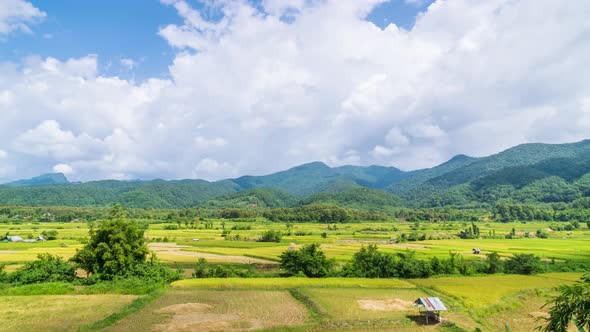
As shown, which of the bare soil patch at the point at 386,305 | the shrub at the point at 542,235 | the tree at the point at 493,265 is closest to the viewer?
the bare soil patch at the point at 386,305

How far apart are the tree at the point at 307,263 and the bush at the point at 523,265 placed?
24325 mm

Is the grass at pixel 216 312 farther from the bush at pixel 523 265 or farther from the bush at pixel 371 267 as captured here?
the bush at pixel 523 265

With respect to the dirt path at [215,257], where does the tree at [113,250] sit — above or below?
above

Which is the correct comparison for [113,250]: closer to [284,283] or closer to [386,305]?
[284,283]

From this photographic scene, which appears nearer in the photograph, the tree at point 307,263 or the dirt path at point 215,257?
the tree at point 307,263

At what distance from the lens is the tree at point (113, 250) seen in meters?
33.9

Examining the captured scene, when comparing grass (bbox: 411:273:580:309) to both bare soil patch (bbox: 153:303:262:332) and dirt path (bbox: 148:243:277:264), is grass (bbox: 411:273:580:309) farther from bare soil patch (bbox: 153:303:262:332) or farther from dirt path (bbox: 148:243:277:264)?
dirt path (bbox: 148:243:277:264)

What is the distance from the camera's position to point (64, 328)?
20.7 metres

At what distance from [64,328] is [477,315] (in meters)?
28.5

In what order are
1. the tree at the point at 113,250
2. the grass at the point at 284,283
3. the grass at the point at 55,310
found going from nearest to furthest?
the grass at the point at 55,310
the grass at the point at 284,283
the tree at the point at 113,250

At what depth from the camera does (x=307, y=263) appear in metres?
38.7

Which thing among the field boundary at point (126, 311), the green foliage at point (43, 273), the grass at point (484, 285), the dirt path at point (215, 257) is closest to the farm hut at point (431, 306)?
the grass at point (484, 285)

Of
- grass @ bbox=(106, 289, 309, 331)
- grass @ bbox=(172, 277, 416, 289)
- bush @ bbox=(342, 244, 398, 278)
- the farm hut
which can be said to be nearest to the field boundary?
grass @ bbox=(106, 289, 309, 331)

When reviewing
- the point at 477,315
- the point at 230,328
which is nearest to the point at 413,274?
the point at 477,315
